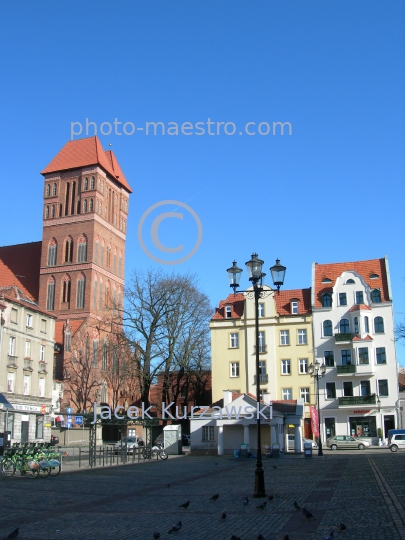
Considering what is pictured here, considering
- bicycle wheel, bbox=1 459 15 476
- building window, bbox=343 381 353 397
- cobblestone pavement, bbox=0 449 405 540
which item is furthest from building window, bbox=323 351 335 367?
bicycle wheel, bbox=1 459 15 476

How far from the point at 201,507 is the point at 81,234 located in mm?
72537

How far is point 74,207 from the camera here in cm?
8644

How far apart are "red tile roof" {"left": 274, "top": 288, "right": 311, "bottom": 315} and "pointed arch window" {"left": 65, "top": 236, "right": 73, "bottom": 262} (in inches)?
1374

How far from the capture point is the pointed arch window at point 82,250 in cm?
8318

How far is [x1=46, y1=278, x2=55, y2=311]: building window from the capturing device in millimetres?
82500

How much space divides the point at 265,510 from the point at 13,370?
40.8 meters

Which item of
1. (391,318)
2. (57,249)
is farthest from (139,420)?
(57,249)

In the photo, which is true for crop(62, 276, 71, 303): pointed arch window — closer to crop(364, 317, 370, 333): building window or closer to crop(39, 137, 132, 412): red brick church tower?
crop(39, 137, 132, 412): red brick church tower

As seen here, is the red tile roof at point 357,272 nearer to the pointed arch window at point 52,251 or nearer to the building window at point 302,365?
the building window at point 302,365

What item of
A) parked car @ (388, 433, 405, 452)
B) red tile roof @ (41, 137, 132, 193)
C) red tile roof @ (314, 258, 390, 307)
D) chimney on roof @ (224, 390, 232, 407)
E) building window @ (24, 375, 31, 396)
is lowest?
parked car @ (388, 433, 405, 452)

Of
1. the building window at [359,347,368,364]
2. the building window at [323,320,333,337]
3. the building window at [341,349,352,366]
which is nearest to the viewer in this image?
the building window at [359,347,368,364]

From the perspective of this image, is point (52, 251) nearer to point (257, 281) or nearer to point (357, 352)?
point (357, 352)

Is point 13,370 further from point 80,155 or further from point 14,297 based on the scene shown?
point 80,155

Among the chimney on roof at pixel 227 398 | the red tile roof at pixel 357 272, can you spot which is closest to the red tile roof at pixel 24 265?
the red tile roof at pixel 357 272
